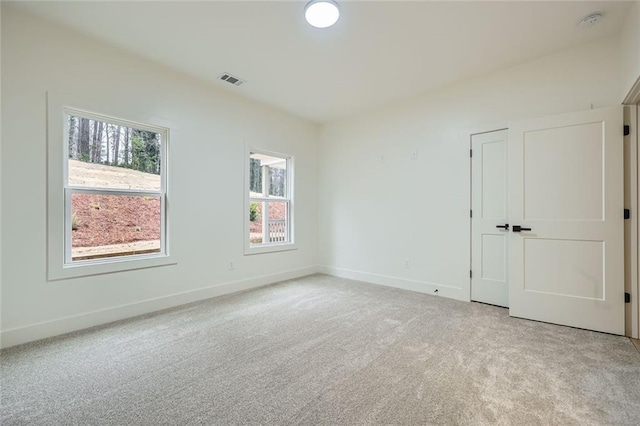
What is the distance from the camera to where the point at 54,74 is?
100 inches

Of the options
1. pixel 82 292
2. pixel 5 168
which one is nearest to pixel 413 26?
pixel 5 168

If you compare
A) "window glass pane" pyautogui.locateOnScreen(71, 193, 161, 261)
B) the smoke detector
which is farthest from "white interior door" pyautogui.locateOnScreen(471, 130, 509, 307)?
"window glass pane" pyautogui.locateOnScreen(71, 193, 161, 261)

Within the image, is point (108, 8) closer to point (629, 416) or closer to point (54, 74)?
point (54, 74)

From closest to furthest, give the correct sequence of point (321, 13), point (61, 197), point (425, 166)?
1. point (321, 13)
2. point (61, 197)
3. point (425, 166)

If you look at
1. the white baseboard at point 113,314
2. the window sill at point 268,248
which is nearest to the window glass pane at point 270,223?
the window sill at point 268,248

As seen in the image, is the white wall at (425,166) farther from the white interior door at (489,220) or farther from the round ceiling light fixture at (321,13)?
the round ceiling light fixture at (321,13)

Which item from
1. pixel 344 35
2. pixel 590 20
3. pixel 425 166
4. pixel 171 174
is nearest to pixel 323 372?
pixel 171 174

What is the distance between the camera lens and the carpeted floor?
154cm

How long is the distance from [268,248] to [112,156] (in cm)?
233

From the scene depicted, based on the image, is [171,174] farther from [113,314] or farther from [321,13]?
[321,13]

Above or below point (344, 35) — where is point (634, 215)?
below

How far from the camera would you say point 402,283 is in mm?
4160

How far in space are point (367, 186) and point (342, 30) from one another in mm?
2464

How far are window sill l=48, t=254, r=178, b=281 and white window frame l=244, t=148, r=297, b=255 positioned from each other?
1.11 metres
